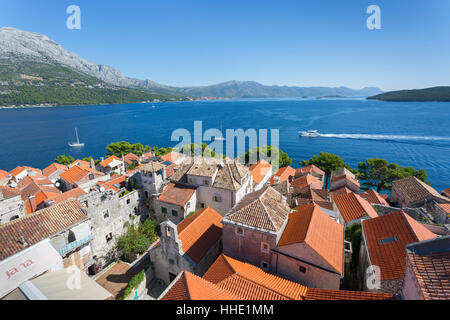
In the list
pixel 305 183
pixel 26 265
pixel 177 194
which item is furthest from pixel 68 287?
pixel 305 183

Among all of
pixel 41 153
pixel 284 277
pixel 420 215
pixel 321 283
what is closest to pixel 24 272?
pixel 284 277

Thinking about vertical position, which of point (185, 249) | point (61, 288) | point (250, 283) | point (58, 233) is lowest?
point (185, 249)

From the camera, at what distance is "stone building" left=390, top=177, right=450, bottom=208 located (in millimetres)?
34438

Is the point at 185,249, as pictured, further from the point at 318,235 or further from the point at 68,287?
the point at 318,235

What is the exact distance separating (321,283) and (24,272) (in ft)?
73.2

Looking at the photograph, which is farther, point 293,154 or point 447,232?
point 293,154

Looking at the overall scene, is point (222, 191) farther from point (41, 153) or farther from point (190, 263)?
point (41, 153)

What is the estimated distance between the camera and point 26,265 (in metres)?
16.6

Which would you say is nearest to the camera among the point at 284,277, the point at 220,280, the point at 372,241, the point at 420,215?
the point at 220,280

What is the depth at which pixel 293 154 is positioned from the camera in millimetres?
90875

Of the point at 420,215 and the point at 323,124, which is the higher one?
the point at 323,124

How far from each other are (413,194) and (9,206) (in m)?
60.7

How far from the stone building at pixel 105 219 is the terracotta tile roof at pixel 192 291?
1724cm

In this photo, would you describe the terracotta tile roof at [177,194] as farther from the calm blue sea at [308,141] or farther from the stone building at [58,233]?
the calm blue sea at [308,141]
